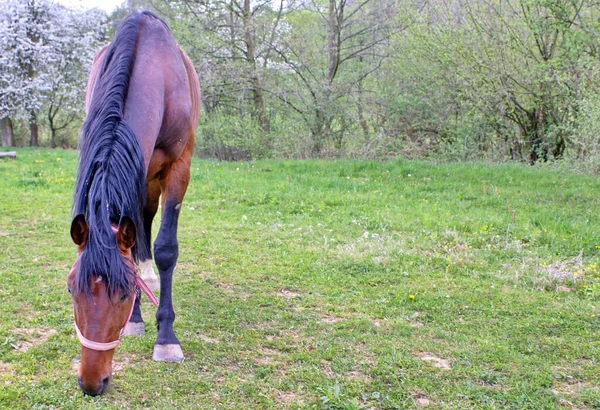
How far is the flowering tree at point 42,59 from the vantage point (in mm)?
16250

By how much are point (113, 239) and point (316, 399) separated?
56.2 inches

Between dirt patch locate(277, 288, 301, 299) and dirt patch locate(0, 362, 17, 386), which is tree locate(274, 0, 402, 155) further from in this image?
dirt patch locate(0, 362, 17, 386)

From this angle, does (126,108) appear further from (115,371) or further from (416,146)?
(416,146)

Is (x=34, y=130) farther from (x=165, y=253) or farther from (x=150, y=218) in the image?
(x=165, y=253)

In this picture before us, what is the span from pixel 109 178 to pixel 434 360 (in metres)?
2.29

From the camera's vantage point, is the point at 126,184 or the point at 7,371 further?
the point at 7,371

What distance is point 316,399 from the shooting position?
2766 millimetres

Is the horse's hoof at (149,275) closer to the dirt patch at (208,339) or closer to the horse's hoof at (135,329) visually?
the horse's hoof at (135,329)

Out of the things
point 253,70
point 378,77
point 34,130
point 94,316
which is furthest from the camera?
point 34,130

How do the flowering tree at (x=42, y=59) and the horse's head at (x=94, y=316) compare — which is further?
the flowering tree at (x=42, y=59)

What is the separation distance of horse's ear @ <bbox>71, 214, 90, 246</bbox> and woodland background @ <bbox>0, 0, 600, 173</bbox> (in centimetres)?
982

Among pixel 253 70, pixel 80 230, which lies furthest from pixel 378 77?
pixel 80 230

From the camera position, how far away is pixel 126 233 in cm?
225

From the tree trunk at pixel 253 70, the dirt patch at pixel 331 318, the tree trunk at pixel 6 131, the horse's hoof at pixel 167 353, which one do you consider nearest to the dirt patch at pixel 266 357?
the horse's hoof at pixel 167 353
